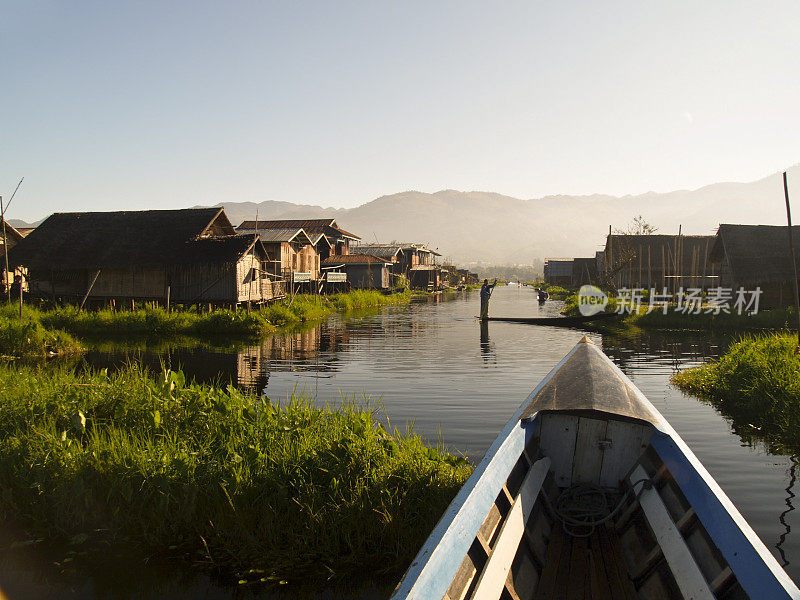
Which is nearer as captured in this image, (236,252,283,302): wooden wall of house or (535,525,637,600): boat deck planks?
(535,525,637,600): boat deck planks

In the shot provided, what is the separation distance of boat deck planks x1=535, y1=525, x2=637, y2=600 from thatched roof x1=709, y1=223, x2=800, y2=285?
25.9 meters

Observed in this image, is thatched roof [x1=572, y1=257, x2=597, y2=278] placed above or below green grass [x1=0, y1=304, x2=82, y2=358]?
above

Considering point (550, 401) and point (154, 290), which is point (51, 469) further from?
point (154, 290)

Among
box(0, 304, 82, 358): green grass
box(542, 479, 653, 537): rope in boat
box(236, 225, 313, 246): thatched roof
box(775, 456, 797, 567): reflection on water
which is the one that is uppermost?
box(236, 225, 313, 246): thatched roof

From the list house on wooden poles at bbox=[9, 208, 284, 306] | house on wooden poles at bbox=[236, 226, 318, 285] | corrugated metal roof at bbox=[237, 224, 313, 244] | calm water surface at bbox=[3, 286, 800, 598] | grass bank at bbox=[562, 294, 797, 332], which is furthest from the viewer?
corrugated metal roof at bbox=[237, 224, 313, 244]

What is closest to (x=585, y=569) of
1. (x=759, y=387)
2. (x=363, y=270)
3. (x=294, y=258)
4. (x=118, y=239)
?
(x=759, y=387)

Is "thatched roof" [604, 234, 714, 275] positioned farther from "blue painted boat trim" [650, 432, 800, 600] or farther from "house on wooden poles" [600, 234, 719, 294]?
"blue painted boat trim" [650, 432, 800, 600]

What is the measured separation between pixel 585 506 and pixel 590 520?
25 cm

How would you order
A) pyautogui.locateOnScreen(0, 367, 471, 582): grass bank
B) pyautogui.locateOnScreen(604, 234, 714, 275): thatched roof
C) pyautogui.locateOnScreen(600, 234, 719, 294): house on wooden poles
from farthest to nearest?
pyautogui.locateOnScreen(604, 234, 714, 275): thatched roof, pyautogui.locateOnScreen(600, 234, 719, 294): house on wooden poles, pyautogui.locateOnScreen(0, 367, 471, 582): grass bank

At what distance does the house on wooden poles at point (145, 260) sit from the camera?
84.9 ft

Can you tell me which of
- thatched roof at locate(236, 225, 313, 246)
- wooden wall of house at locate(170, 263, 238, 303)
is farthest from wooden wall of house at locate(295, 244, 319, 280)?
wooden wall of house at locate(170, 263, 238, 303)

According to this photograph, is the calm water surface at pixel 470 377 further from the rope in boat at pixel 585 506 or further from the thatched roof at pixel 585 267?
the thatched roof at pixel 585 267

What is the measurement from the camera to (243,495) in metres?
5.01

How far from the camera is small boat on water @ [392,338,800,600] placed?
2988mm
